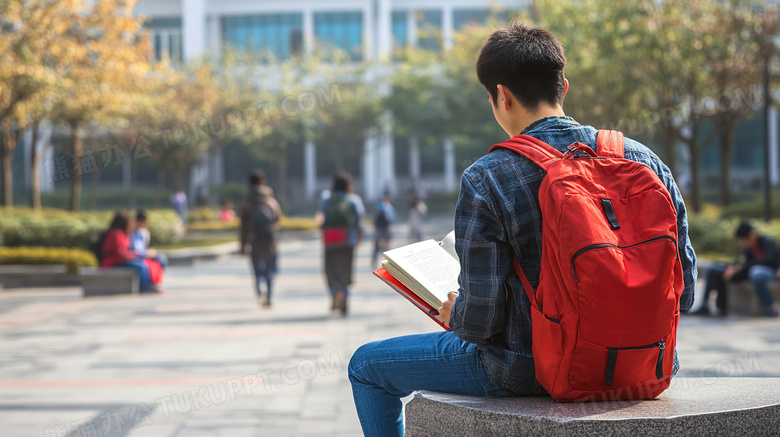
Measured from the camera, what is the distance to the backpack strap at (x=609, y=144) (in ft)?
8.32

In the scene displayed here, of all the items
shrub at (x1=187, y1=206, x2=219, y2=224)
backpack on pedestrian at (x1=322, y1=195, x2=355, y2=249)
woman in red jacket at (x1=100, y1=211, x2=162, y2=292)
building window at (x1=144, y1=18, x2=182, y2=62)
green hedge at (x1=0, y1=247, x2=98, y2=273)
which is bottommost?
shrub at (x1=187, y1=206, x2=219, y2=224)

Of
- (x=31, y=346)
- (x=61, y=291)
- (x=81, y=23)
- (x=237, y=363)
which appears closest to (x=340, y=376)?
(x=237, y=363)

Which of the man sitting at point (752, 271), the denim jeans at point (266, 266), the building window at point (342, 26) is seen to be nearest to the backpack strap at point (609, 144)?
the man sitting at point (752, 271)

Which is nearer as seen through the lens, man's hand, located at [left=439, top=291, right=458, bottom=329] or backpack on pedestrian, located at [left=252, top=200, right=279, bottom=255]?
man's hand, located at [left=439, top=291, right=458, bottom=329]

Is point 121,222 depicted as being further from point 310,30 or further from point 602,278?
point 310,30

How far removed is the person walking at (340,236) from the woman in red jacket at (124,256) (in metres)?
4.04

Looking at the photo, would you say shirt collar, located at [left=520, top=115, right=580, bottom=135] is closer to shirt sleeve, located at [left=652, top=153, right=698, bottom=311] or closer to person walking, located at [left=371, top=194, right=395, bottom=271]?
shirt sleeve, located at [left=652, top=153, right=698, bottom=311]

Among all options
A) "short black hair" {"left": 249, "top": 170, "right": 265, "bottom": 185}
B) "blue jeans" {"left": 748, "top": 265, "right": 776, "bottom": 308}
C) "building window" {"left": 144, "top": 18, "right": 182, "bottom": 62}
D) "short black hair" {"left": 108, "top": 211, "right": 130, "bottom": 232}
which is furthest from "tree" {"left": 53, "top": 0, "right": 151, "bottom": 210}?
"building window" {"left": 144, "top": 18, "right": 182, "bottom": 62}

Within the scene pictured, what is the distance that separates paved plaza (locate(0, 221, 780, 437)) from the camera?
5609mm

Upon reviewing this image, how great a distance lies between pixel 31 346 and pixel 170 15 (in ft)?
→ 157

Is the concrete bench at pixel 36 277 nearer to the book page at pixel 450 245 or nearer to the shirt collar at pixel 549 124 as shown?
the book page at pixel 450 245

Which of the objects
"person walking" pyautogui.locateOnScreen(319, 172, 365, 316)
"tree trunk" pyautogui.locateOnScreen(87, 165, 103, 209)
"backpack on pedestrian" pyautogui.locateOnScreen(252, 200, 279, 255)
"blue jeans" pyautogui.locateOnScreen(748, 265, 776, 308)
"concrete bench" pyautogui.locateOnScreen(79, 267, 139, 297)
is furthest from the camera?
"tree trunk" pyautogui.locateOnScreen(87, 165, 103, 209)

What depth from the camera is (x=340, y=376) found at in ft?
23.0

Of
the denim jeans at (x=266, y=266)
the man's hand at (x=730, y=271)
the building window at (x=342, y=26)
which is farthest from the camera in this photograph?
the building window at (x=342, y=26)
